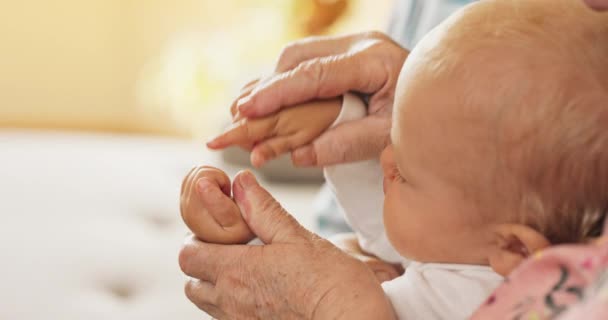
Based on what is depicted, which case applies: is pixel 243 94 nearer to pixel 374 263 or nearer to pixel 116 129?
pixel 374 263

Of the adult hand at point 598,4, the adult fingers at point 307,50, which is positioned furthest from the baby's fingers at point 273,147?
the adult hand at point 598,4

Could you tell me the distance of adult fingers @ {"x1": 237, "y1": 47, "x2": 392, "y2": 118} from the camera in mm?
932

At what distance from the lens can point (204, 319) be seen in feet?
3.77

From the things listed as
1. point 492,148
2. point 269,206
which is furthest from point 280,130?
point 492,148

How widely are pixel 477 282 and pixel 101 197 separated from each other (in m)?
1.10

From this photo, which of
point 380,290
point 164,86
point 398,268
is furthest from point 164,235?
point 164,86

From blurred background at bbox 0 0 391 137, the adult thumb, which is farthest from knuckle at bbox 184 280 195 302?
blurred background at bbox 0 0 391 137

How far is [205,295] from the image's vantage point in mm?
878

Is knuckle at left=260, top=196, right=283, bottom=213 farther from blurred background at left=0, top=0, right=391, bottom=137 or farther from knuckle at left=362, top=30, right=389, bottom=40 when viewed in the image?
blurred background at left=0, top=0, right=391, bottom=137

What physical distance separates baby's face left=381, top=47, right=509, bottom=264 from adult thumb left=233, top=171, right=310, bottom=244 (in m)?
0.10

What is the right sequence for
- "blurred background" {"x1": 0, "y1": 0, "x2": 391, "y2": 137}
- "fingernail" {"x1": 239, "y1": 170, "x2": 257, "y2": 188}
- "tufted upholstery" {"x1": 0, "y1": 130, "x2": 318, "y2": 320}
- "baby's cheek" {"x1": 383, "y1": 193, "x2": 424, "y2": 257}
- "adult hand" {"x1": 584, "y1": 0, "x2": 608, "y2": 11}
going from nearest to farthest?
"adult hand" {"x1": 584, "y1": 0, "x2": 608, "y2": 11}, "baby's cheek" {"x1": 383, "y1": 193, "x2": 424, "y2": 257}, "fingernail" {"x1": 239, "y1": 170, "x2": 257, "y2": 188}, "tufted upholstery" {"x1": 0, "y1": 130, "x2": 318, "y2": 320}, "blurred background" {"x1": 0, "y1": 0, "x2": 391, "y2": 137}

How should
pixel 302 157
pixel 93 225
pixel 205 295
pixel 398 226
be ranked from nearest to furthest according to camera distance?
pixel 398 226, pixel 205 295, pixel 302 157, pixel 93 225

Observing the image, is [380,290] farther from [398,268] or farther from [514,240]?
[398,268]

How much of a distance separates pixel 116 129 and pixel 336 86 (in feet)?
8.01
